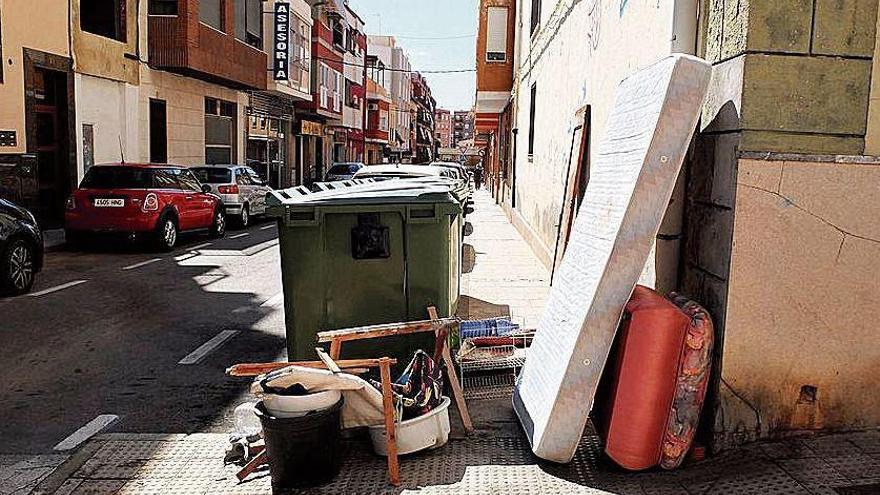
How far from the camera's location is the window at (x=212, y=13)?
21141mm

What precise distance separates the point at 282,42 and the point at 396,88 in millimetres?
51639

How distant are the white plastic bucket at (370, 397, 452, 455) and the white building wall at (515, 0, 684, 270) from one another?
2.70 metres

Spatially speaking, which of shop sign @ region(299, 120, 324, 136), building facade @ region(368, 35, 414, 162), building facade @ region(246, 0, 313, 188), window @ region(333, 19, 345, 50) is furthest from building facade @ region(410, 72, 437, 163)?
building facade @ region(246, 0, 313, 188)

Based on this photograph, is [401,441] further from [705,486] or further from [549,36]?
[549,36]

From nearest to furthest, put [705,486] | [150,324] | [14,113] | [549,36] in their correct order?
[705,486], [150,324], [549,36], [14,113]

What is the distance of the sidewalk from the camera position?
147 inches

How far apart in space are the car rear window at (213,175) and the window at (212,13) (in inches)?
211

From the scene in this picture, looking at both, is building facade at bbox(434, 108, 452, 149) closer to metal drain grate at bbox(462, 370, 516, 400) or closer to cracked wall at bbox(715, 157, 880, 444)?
metal drain grate at bbox(462, 370, 516, 400)

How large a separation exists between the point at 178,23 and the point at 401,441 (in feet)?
58.8

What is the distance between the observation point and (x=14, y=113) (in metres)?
14.5

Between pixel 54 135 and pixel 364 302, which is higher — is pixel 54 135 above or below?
above

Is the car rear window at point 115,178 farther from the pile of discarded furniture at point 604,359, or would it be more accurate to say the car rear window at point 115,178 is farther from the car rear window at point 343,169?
the car rear window at point 343,169

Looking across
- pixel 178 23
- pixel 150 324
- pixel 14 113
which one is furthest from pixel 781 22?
pixel 178 23

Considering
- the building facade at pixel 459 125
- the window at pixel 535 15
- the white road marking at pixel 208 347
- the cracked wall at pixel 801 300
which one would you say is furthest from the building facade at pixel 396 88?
the building facade at pixel 459 125
